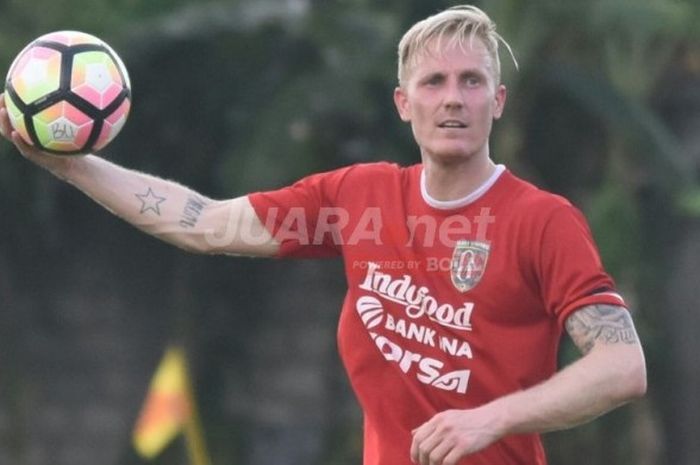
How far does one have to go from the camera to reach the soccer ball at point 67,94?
18.7 ft

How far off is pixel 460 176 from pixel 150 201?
3.55 ft

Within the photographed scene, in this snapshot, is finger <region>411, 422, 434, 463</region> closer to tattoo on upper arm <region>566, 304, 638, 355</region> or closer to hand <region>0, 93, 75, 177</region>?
tattoo on upper arm <region>566, 304, 638, 355</region>

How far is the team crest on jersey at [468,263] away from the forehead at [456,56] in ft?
1.64

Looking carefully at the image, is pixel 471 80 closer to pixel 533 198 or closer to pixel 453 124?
pixel 453 124

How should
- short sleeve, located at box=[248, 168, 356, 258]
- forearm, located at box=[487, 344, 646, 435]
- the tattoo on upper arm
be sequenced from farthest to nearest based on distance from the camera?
1. short sleeve, located at box=[248, 168, 356, 258]
2. the tattoo on upper arm
3. forearm, located at box=[487, 344, 646, 435]

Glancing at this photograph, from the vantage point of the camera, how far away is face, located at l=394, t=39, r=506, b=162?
5.32 m

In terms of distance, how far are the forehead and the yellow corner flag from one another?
757 cm

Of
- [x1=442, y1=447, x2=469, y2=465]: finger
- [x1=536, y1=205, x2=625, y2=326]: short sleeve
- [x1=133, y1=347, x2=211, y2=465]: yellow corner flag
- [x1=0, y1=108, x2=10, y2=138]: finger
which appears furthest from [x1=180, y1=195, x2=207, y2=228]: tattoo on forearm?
[x1=133, y1=347, x2=211, y2=465]: yellow corner flag

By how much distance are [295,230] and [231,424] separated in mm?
10364

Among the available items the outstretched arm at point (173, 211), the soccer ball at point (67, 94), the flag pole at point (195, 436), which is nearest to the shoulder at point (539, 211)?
the outstretched arm at point (173, 211)

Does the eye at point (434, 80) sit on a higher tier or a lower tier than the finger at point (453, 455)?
higher

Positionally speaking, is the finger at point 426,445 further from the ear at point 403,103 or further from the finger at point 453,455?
the ear at point 403,103

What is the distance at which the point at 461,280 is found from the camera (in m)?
5.31

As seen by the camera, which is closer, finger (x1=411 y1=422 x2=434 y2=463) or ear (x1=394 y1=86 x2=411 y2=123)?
finger (x1=411 y1=422 x2=434 y2=463)
